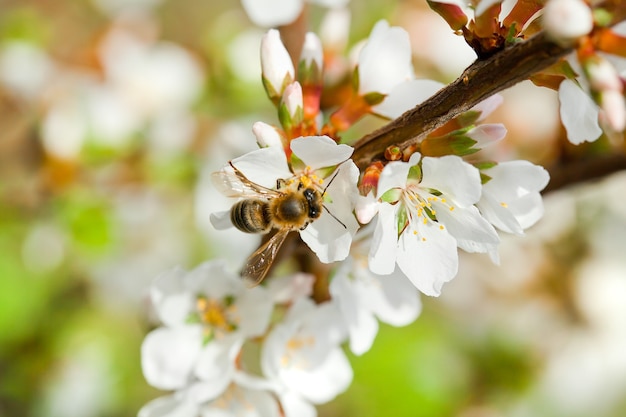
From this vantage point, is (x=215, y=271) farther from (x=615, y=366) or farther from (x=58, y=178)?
(x=615, y=366)

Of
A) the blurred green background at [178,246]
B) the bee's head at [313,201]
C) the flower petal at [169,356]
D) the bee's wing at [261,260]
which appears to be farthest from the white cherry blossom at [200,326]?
the blurred green background at [178,246]

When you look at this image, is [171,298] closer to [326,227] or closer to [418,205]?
[326,227]

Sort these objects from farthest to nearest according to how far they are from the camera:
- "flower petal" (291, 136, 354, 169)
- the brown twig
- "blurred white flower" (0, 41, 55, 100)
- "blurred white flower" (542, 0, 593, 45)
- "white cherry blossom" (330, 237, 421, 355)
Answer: "blurred white flower" (0, 41, 55, 100) → the brown twig → "white cherry blossom" (330, 237, 421, 355) → "flower petal" (291, 136, 354, 169) → "blurred white flower" (542, 0, 593, 45)

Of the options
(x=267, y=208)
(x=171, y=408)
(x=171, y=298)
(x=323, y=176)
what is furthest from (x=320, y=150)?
(x=171, y=408)

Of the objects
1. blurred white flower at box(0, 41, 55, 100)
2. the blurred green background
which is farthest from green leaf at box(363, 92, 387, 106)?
blurred white flower at box(0, 41, 55, 100)

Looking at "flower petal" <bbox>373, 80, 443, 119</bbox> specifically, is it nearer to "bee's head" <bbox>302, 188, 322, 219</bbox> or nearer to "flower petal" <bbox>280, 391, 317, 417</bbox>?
"bee's head" <bbox>302, 188, 322, 219</bbox>

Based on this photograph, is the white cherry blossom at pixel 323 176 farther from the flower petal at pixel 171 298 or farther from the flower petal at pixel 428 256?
the flower petal at pixel 171 298

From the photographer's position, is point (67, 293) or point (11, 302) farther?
point (67, 293)

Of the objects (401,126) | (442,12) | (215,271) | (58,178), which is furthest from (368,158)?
(58,178)
